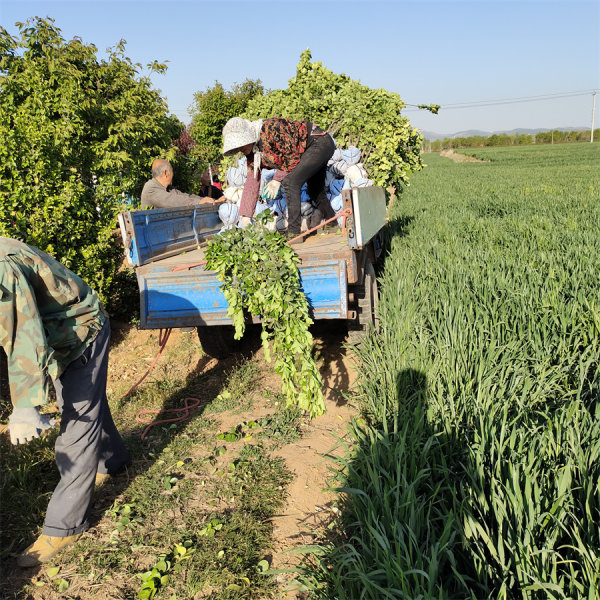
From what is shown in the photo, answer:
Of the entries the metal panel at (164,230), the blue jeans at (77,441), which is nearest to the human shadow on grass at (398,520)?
the blue jeans at (77,441)

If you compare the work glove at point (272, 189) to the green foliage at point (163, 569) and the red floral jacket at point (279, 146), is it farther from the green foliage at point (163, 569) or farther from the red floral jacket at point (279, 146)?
the green foliage at point (163, 569)

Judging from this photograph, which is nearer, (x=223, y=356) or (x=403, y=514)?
(x=403, y=514)

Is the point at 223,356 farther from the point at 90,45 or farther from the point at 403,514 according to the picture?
the point at 90,45

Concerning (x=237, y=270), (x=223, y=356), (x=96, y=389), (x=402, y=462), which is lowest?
(x=223, y=356)

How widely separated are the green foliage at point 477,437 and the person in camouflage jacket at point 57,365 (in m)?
1.40

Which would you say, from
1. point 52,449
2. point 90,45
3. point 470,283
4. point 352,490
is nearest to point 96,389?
point 52,449

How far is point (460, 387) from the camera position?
3.05 m

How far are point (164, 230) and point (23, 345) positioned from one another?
2.49 m

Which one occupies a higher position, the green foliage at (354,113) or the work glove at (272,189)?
the green foliage at (354,113)

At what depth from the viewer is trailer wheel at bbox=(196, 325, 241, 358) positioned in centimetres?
514

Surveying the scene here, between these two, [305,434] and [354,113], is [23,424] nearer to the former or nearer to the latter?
[305,434]

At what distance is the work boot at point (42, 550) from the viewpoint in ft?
8.46

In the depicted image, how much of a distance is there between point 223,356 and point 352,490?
3312 millimetres

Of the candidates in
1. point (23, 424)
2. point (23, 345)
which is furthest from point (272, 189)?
point (23, 424)
